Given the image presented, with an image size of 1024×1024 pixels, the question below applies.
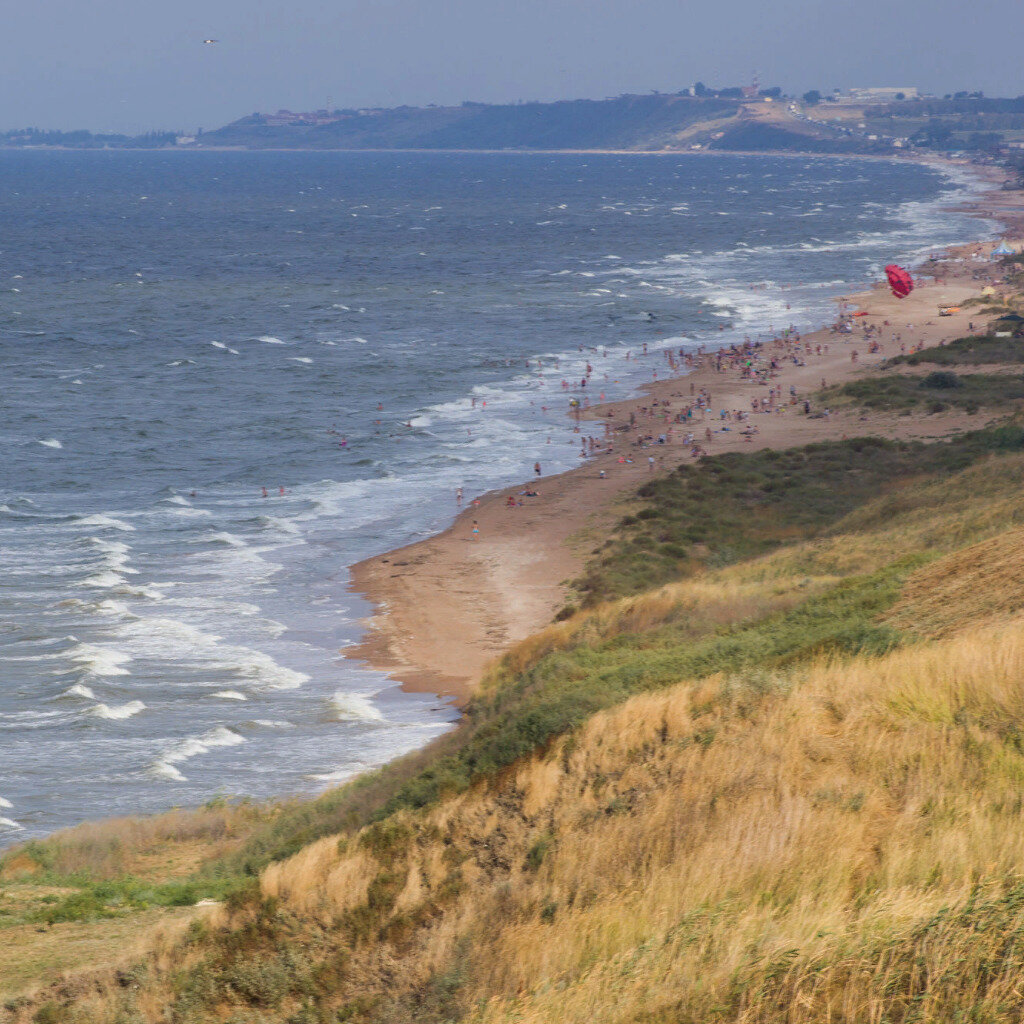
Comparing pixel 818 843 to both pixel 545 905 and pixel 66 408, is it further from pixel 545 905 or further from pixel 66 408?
pixel 66 408

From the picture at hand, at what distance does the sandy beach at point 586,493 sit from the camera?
31750 millimetres

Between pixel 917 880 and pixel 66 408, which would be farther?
pixel 66 408

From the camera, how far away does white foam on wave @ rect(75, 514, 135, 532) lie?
42031 millimetres

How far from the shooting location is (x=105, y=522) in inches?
1677

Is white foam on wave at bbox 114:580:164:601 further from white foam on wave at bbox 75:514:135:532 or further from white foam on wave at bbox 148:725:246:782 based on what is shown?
white foam on wave at bbox 148:725:246:782

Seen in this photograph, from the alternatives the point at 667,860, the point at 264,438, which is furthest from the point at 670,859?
the point at 264,438

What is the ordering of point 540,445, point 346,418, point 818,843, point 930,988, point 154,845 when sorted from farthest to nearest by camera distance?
point 346,418
point 540,445
point 154,845
point 818,843
point 930,988

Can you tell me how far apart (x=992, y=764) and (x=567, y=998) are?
146 inches

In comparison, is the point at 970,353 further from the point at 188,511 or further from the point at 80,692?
the point at 80,692

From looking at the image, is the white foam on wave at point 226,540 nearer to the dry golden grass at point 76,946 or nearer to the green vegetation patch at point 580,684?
the green vegetation patch at point 580,684

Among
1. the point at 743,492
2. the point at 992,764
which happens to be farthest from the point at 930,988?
the point at 743,492

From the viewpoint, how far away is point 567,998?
270 inches

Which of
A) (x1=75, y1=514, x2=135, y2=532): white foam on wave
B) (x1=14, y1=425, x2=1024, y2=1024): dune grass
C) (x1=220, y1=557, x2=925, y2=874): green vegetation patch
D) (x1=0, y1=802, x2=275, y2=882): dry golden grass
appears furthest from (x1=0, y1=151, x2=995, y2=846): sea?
(x1=14, y1=425, x2=1024, y2=1024): dune grass

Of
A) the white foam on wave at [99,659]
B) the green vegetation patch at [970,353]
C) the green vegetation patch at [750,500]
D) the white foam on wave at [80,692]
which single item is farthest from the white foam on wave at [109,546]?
the green vegetation patch at [970,353]
